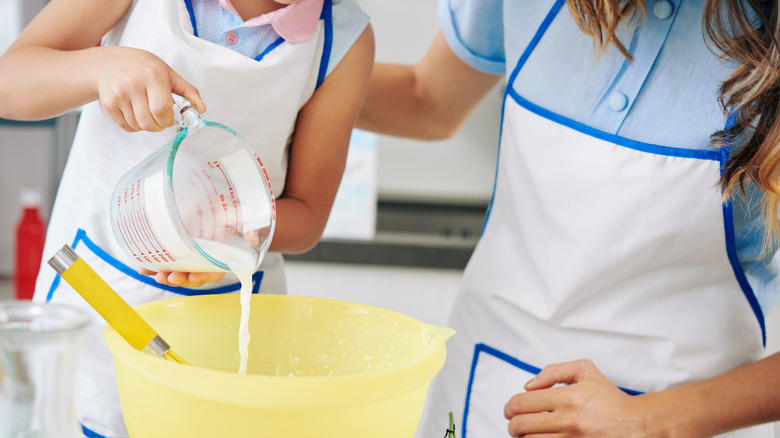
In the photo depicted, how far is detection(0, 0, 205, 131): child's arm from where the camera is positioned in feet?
1.99

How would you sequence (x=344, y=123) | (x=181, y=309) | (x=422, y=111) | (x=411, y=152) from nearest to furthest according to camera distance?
(x=181, y=309) → (x=344, y=123) → (x=422, y=111) → (x=411, y=152)

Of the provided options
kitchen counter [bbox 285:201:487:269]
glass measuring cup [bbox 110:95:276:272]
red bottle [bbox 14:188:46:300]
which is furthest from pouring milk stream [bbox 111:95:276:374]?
red bottle [bbox 14:188:46:300]

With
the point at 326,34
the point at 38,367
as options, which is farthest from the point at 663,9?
the point at 38,367

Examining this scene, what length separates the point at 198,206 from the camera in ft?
Result: 2.16

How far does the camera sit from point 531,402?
2.49 feet

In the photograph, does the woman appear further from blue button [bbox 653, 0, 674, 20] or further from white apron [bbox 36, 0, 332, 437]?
white apron [bbox 36, 0, 332, 437]

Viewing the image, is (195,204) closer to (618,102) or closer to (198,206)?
(198,206)

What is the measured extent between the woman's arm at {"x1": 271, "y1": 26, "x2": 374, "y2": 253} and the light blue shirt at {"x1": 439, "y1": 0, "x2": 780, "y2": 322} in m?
0.21

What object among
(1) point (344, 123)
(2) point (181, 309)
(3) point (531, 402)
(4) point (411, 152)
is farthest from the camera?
(4) point (411, 152)

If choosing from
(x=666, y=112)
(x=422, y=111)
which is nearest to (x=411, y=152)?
(x=422, y=111)

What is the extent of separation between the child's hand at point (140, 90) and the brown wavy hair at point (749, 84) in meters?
0.46

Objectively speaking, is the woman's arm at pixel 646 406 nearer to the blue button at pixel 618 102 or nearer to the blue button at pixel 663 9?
the blue button at pixel 618 102

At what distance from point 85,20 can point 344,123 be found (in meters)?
0.33

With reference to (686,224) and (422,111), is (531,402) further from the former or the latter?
(422,111)
